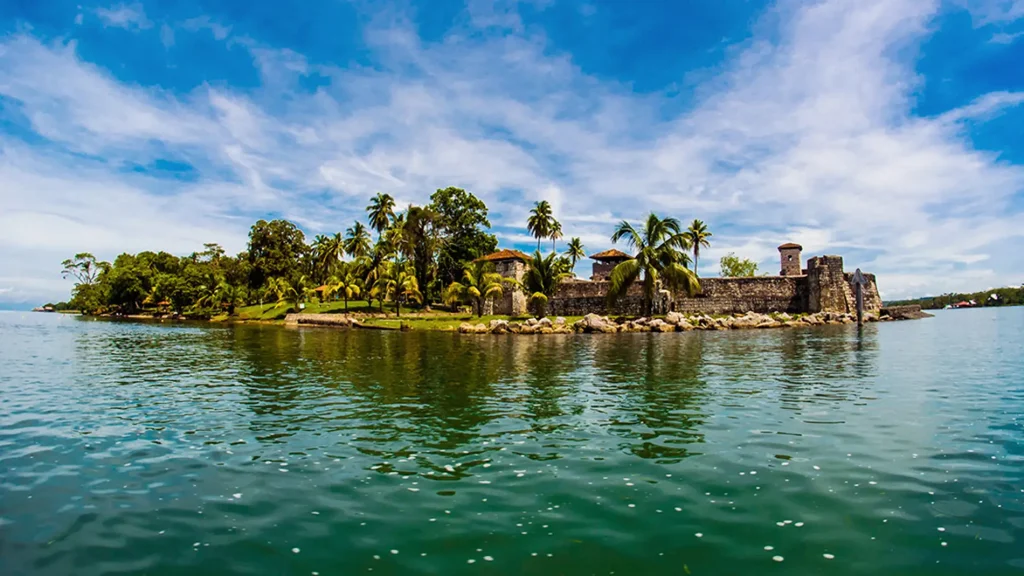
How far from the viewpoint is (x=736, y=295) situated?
57.2m

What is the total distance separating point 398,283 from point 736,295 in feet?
125

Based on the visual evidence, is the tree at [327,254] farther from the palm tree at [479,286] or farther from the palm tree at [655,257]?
the palm tree at [655,257]

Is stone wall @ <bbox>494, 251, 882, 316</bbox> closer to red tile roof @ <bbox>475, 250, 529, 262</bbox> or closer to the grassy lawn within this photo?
red tile roof @ <bbox>475, 250, 529, 262</bbox>

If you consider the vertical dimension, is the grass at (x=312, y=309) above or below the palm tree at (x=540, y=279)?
below

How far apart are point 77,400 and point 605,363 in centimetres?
1766

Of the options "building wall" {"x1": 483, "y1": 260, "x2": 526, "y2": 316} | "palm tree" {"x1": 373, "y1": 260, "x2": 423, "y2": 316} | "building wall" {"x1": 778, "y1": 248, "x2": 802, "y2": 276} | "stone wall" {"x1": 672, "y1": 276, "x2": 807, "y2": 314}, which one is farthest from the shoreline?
"building wall" {"x1": 778, "y1": 248, "x2": 802, "y2": 276}

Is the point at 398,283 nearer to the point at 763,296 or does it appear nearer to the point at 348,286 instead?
the point at 348,286

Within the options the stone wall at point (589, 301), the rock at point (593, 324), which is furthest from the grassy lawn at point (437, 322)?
the stone wall at point (589, 301)

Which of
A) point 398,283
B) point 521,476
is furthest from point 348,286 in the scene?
point 521,476

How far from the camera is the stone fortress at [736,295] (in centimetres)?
5444

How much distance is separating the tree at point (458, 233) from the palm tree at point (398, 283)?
34.7 ft

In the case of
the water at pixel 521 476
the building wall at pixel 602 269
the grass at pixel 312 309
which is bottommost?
the water at pixel 521 476

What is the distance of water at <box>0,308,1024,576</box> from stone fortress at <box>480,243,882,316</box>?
41.1 metres

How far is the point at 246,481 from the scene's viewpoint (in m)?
7.74
